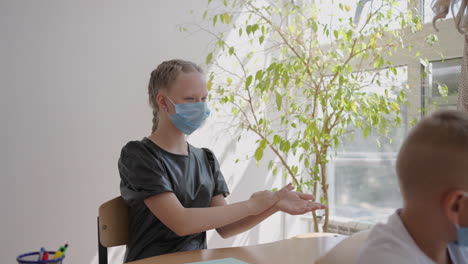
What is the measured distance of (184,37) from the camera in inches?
121

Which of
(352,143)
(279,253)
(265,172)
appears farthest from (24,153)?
(352,143)

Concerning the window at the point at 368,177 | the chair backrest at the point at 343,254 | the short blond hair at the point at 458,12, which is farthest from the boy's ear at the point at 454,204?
the window at the point at 368,177

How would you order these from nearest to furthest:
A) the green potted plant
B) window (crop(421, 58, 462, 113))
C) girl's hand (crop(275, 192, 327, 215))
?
girl's hand (crop(275, 192, 327, 215)) → the green potted plant → window (crop(421, 58, 462, 113))

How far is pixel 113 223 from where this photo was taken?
158 centimetres

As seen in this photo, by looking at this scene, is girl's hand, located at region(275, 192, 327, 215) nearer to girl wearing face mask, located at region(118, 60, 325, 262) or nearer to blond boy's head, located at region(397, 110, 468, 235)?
girl wearing face mask, located at region(118, 60, 325, 262)

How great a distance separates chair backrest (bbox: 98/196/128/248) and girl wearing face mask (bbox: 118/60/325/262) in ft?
0.11

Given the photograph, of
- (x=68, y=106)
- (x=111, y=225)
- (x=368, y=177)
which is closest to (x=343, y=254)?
(x=111, y=225)

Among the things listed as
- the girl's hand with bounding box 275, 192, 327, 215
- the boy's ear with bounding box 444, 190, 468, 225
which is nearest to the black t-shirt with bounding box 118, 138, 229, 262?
the girl's hand with bounding box 275, 192, 327, 215

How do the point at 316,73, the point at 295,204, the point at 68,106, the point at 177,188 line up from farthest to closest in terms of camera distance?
1. the point at 316,73
2. the point at 68,106
3. the point at 177,188
4. the point at 295,204

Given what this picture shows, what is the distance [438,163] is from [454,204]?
73 mm

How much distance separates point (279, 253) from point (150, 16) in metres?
1.97

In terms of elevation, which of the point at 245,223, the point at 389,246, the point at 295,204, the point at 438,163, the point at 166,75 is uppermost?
the point at 166,75

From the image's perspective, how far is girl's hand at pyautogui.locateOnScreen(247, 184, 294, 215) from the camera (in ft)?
4.99

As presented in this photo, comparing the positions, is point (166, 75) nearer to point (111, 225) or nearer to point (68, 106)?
point (111, 225)
